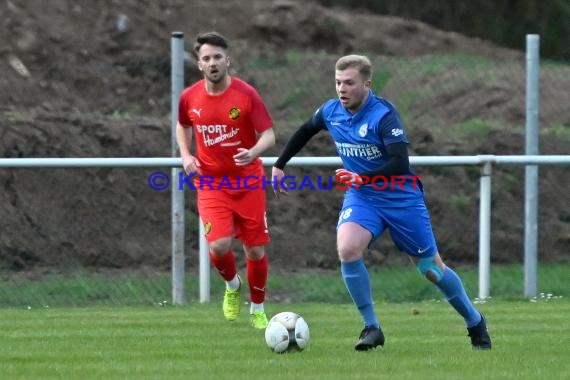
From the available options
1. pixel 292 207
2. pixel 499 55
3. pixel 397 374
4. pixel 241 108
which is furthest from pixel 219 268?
pixel 499 55

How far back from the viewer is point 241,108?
10.1 meters

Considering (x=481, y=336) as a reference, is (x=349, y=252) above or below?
above

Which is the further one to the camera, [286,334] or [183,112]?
[183,112]

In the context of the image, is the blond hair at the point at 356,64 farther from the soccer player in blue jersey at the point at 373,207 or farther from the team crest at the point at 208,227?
the team crest at the point at 208,227

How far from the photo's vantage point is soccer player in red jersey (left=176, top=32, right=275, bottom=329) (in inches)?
Answer: 394

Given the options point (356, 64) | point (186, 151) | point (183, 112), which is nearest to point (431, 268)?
point (356, 64)

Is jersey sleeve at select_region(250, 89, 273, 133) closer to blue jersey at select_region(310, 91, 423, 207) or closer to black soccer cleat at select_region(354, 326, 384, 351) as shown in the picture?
blue jersey at select_region(310, 91, 423, 207)

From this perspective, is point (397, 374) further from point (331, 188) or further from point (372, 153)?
point (331, 188)

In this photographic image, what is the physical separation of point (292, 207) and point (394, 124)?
8.34m

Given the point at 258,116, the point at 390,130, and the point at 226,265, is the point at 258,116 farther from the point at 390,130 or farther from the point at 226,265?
the point at 390,130

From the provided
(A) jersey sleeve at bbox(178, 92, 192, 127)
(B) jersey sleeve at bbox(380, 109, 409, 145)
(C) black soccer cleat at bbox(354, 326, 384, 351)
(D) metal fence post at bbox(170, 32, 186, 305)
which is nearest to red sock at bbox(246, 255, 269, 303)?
(A) jersey sleeve at bbox(178, 92, 192, 127)

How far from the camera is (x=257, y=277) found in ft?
34.4

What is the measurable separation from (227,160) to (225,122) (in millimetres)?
283

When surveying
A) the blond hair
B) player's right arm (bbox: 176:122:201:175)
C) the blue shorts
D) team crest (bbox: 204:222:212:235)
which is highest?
the blond hair
